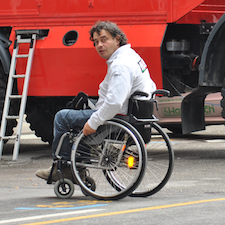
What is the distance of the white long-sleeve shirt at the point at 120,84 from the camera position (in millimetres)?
4227

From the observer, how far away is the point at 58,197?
4.56 meters

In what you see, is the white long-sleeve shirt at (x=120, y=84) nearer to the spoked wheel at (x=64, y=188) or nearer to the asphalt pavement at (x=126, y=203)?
the spoked wheel at (x=64, y=188)

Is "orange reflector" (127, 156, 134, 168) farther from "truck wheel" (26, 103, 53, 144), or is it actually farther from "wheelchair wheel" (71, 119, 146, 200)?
"truck wheel" (26, 103, 53, 144)

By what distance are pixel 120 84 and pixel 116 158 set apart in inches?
24.6

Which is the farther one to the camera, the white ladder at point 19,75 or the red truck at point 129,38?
the white ladder at point 19,75

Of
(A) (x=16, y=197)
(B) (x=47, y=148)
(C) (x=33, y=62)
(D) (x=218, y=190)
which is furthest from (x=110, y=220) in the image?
(B) (x=47, y=148)

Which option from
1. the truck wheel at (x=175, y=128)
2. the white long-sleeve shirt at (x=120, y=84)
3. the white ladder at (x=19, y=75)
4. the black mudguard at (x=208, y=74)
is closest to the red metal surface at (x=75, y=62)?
the white ladder at (x=19, y=75)

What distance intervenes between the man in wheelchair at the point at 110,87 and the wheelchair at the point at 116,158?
0.07 m

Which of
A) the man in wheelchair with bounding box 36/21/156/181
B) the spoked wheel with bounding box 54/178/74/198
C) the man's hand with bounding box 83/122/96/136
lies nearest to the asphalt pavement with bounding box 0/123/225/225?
the spoked wheel with bounding box 54/178/74/198

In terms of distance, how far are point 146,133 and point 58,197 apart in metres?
0.93

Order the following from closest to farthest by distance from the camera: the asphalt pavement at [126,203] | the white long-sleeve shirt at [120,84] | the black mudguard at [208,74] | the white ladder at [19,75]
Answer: the asphalt pavement at [126,203], the white long-sleeve shirt at [120,84], the black mudguard at [208,74], the white ladder at [19,75]

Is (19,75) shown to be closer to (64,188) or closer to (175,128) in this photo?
(64,188)

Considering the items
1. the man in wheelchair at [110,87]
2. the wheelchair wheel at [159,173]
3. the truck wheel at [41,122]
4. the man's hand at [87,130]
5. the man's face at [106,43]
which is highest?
the man's face at [106,43]

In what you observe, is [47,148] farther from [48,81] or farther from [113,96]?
[113,96]
